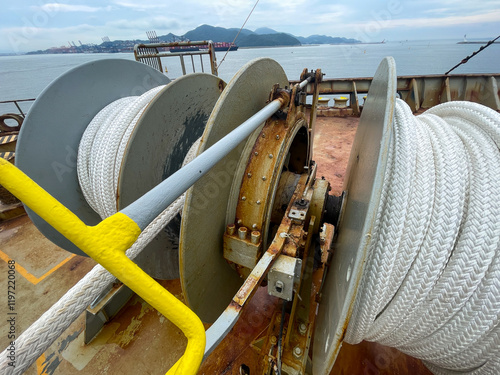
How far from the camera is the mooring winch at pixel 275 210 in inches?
32.1

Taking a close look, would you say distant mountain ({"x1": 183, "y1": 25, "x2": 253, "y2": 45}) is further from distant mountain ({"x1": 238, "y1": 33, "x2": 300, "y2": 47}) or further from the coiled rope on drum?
the coiled rope on drum

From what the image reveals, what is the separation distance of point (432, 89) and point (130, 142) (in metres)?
7.80

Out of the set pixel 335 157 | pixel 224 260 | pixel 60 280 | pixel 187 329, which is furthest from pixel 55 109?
pixel 335 157

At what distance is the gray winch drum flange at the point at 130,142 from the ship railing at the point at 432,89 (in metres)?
4.89

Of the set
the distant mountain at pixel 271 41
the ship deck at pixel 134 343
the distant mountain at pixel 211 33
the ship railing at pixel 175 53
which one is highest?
the distant mountain at pixel 211 33

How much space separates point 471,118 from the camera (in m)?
1.47

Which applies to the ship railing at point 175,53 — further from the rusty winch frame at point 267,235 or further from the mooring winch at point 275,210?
the rusty winch frame at point 267,235

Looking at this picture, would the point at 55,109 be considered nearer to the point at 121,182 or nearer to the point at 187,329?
the point at 121,182

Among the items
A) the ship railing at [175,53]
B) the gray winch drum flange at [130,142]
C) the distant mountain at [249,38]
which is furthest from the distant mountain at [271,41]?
the gray winch drum flange at [130,142]

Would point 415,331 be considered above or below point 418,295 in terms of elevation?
below

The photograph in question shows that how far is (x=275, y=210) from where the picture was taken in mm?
1814

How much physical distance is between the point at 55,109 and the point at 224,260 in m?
1.90

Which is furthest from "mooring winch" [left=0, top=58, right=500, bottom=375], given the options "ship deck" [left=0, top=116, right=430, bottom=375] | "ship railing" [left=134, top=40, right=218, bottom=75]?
"ship railing" [left=134, top=40, right=218, bottom=75]

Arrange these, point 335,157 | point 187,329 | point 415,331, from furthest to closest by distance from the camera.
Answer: point 335,157 < point 415,331 < point 187,329
